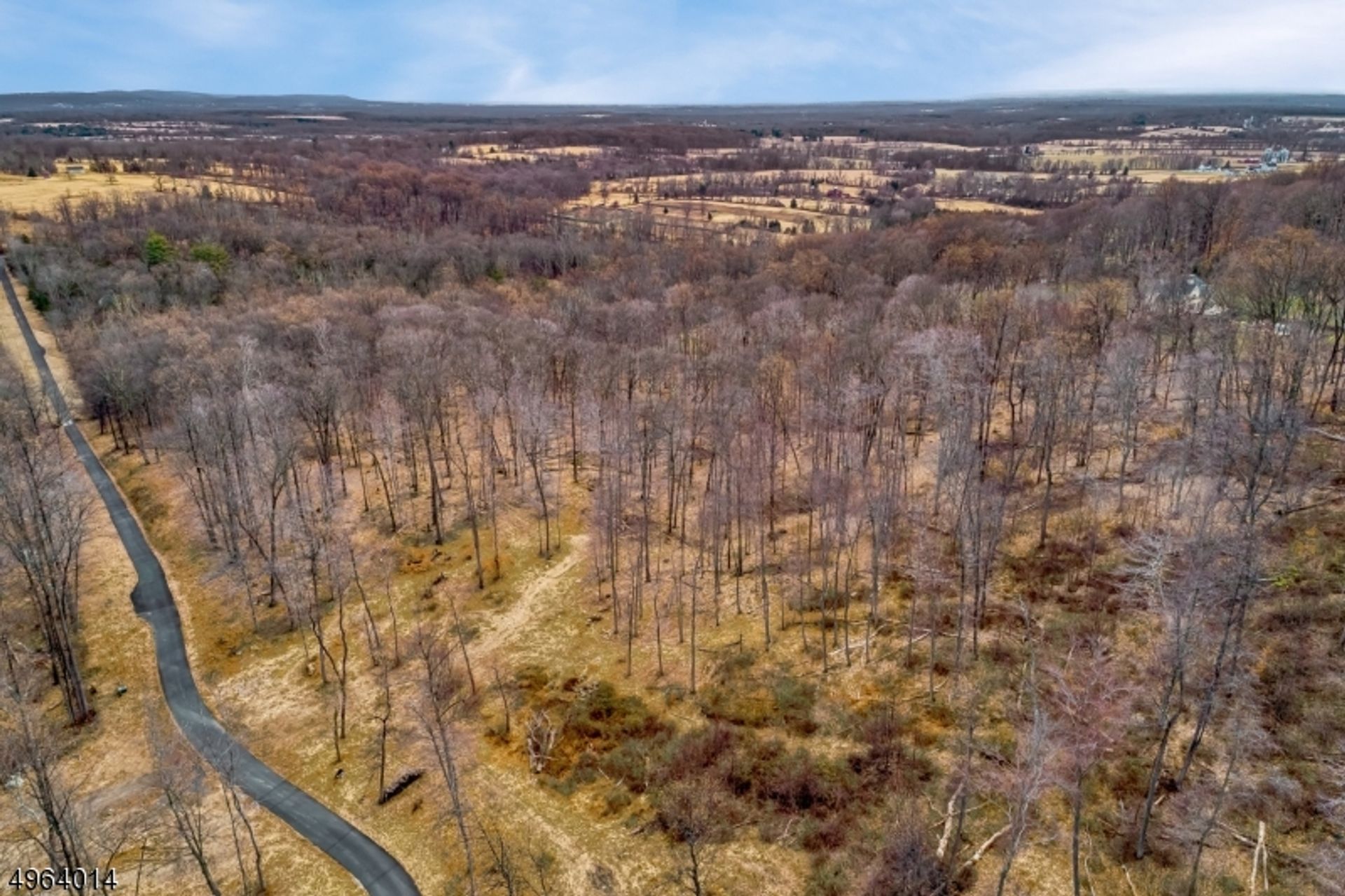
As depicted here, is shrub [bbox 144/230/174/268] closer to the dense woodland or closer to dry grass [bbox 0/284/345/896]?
the dense woodland

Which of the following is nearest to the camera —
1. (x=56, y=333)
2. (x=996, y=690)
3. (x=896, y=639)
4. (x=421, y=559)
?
(x=996, y=690)

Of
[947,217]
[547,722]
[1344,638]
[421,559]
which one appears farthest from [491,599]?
[947,217]

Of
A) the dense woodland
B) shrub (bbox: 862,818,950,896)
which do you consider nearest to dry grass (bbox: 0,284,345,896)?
the dense woodland

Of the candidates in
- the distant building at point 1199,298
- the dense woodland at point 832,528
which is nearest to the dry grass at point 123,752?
the dense woodland at point 832,528

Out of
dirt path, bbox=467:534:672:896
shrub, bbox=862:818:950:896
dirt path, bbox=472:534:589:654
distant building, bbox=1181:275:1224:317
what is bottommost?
dirt path, bbox=467:534:672:896

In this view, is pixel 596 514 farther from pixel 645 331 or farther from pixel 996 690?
pixel 645 331

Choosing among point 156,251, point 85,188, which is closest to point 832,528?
point 156,251

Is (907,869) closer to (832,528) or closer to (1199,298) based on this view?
(832,528)
